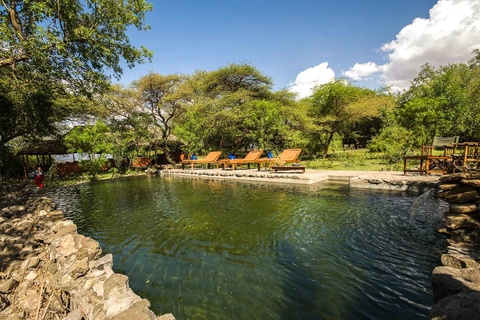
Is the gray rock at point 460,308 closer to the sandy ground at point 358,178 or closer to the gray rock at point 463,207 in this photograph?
the gray rock at point 463,207

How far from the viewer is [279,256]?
15.4 ft

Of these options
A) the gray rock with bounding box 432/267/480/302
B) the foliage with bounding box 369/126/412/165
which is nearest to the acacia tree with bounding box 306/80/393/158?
the foliage with bounding box 369/126/412/165

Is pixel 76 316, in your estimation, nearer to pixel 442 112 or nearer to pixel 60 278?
pixel 60 278

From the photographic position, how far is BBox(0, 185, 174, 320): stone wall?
2.98 metres

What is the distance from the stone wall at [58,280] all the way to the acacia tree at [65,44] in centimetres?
611

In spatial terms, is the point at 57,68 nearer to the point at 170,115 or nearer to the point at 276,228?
the point at 276,228

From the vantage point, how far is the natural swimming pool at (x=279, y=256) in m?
3.33

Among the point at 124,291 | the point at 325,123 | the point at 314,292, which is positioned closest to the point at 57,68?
the point at 124,291

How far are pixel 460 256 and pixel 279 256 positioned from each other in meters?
2.87

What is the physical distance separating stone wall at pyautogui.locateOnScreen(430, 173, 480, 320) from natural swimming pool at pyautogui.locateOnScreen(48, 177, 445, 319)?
0.40 metres

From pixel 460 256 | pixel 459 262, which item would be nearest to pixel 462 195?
pixel 460 256

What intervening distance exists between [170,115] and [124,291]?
2509 centimetres

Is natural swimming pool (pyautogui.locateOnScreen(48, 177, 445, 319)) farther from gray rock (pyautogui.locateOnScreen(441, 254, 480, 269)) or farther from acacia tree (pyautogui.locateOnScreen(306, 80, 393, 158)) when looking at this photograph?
acacia tree (pyautogui.locateOnScreen(306, 80, 393, 158))

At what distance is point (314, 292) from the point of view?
356 cm
